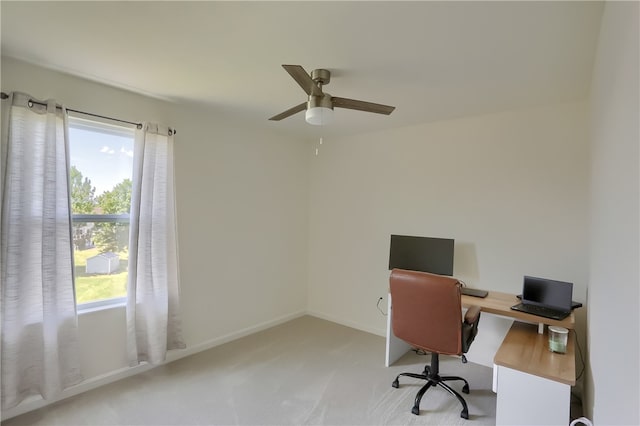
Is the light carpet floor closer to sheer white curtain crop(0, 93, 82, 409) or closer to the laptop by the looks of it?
sheer white curtain crop(0, 93, 82, 409)

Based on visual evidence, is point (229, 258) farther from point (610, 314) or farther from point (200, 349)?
point (610, 314)

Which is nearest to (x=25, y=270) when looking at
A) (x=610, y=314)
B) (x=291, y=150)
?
(x=291, y=150)

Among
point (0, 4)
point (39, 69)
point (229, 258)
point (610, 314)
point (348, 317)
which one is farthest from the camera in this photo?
point (348, 317)

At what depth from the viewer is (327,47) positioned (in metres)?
1.88

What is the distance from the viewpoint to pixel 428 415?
2355mm

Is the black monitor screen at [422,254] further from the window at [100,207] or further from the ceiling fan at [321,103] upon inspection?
the window at [100,207]

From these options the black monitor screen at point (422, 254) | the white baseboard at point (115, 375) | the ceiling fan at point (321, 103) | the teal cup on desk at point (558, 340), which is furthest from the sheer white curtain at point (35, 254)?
the teal cup on desk at point (558, 340)

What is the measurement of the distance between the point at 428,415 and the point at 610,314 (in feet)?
5.24

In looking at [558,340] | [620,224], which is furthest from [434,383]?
[620,224]

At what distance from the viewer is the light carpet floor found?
228cm

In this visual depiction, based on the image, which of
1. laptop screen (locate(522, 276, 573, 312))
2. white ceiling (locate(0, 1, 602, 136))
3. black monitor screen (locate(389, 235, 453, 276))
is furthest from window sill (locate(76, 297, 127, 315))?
laptop screen (locate(522, 276, 573, 312))

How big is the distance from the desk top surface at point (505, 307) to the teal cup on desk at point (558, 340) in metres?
0.17

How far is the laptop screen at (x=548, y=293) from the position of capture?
2.52 m

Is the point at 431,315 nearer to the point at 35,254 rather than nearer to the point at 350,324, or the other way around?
the point at 350,324
